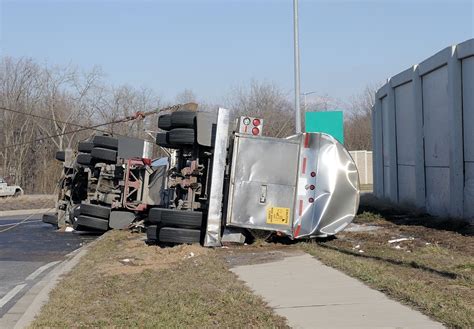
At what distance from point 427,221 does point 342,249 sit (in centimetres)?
503

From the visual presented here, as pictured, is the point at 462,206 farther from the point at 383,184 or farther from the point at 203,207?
the point at 383,184

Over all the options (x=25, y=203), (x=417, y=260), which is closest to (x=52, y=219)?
(x=417, y=260)

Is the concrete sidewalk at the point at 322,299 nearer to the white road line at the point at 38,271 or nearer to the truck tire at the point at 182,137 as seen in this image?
the truck tire at the point at 182,137

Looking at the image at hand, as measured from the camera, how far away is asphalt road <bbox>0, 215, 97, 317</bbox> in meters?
9.71

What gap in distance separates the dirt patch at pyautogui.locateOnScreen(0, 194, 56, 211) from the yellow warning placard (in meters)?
23.6

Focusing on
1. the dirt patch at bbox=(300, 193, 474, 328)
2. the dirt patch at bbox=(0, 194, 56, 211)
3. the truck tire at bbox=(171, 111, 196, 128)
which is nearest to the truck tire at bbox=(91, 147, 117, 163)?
the truck tire at bbox=(171, 111, 196, 128)

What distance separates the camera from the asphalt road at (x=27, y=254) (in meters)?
9.71

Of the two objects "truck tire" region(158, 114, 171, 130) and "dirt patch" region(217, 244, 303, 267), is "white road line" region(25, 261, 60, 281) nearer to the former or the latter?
"dirt patch" region(217, 244, 303, 267)

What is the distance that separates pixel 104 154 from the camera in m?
18.1

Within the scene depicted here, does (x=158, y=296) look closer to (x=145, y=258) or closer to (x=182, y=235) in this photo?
(x=145, y=258)

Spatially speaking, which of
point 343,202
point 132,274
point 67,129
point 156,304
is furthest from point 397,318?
point 67,129

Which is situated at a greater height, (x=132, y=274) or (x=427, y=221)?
(x=427, y=221)

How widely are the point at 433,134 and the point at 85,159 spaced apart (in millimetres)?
10371

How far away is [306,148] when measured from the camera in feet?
37.9
